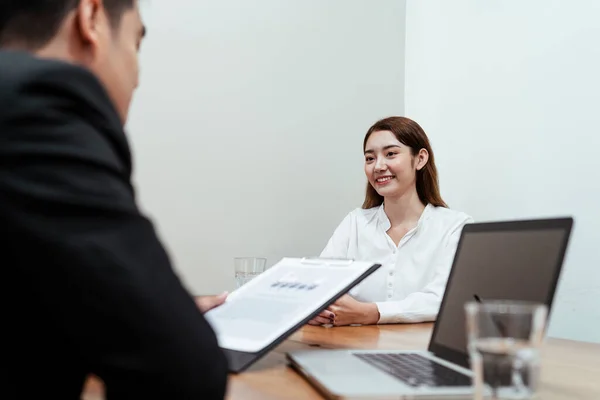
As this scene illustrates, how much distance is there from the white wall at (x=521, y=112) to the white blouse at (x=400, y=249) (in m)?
0.31

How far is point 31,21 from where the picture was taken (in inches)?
24.9

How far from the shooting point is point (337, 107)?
2975 millimetres

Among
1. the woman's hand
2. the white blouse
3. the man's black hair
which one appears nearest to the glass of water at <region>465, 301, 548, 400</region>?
the man's black hair

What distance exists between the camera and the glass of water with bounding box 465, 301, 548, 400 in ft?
1.98

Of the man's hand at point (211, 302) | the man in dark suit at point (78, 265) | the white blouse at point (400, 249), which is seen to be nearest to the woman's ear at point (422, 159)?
the white blouse at point (400, 249)

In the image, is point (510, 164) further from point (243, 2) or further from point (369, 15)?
point (243, 2)

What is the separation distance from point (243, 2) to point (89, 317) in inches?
99.0

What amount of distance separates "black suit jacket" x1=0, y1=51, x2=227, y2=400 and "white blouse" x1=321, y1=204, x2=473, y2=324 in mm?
1715

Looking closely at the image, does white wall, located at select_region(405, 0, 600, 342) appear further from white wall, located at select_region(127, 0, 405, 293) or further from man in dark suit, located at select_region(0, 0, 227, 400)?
man in dark suit, located at select_region(0, 0, 227, 400)

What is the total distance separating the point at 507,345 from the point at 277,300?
624mm

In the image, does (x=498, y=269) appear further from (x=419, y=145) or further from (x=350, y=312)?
(x=419, y=145)

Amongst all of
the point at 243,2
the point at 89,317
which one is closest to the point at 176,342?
the point at 89,317

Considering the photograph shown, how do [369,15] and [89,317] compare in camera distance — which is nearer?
[89,317]

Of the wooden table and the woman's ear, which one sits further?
the woman's ear
